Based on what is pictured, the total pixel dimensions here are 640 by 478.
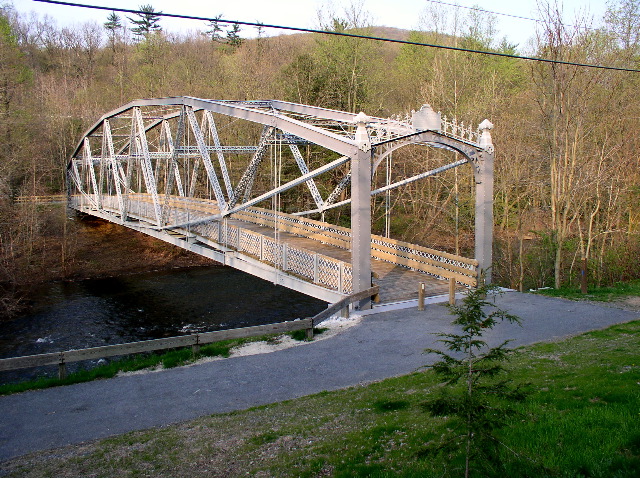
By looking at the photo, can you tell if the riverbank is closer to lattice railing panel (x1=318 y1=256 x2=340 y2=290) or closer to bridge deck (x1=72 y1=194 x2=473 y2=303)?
bridge deck (x1=72 y1=194 x2=473 y2=303)

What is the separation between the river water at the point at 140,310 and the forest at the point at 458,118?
5.92 ft

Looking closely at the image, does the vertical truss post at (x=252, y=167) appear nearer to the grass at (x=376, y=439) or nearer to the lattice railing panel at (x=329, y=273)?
the lattice railing panel at (x=329, y=273)

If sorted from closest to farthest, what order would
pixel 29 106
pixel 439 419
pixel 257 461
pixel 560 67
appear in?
pixel 257 461 → pixel 439 419 → pixel 560 67 → pixel 29 106

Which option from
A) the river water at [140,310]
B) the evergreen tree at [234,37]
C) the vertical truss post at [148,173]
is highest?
the evergreen tree at [234,37]

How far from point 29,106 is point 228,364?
30.0 meters

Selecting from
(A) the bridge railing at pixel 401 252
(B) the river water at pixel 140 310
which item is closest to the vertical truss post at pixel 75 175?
(B) the river water at pixel 140 310

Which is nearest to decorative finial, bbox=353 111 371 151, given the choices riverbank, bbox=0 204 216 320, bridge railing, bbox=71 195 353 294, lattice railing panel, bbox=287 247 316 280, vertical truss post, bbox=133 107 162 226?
bridge railing, bbox=71 195 353 294

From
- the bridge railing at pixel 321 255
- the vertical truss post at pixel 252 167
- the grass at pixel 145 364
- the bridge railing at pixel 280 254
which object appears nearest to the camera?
the grass at pixel 145 364

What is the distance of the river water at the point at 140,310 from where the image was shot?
18.0m

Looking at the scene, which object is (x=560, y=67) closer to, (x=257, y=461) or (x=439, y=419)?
(x=439, y=419)

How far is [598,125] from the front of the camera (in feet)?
64.4

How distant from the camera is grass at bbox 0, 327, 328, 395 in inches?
360

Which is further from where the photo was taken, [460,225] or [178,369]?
[460,225]

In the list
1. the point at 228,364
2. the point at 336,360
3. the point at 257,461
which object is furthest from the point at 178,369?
the point at 257,461
